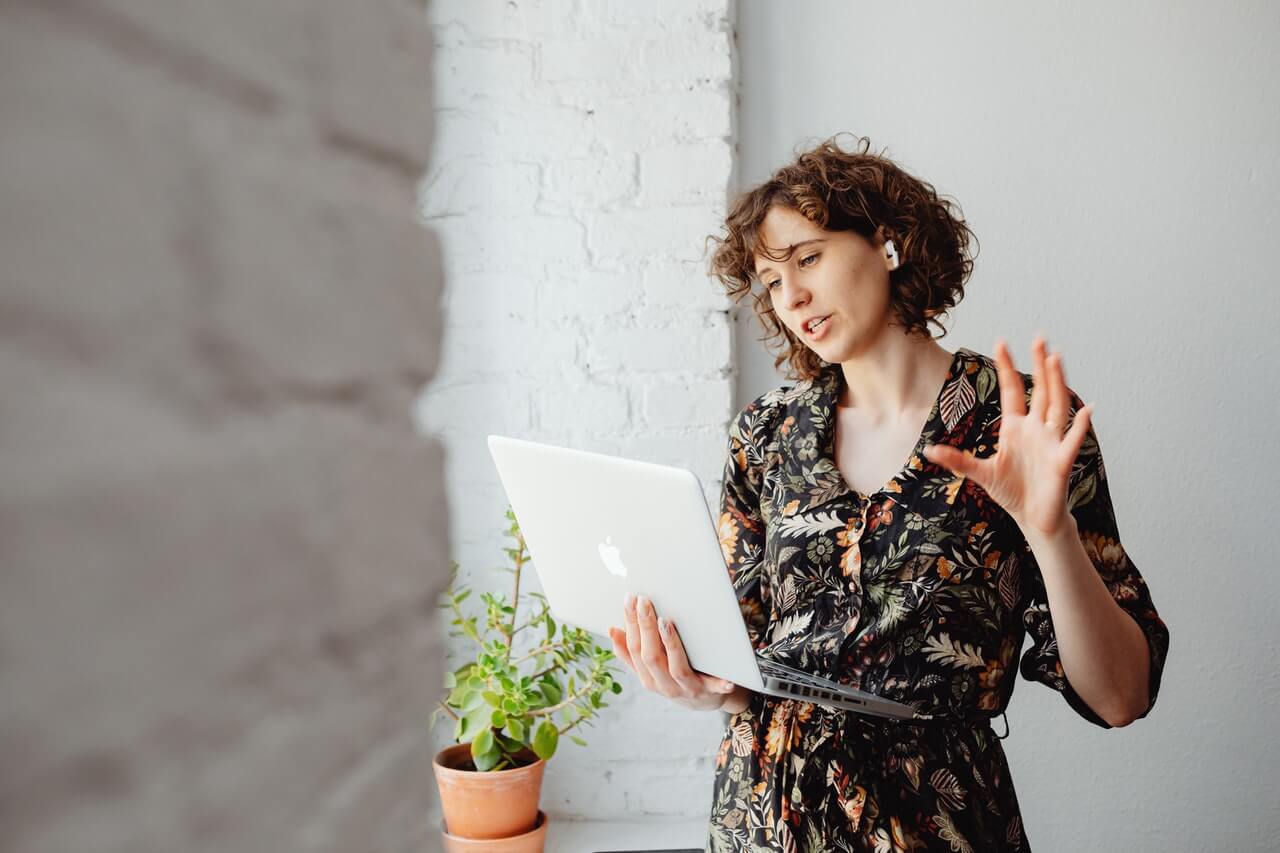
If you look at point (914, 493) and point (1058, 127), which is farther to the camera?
point (1058, 127)

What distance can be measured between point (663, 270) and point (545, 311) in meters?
0.24

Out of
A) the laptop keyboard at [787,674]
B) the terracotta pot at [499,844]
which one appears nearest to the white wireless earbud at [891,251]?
the laptop keyboard at [787,674]

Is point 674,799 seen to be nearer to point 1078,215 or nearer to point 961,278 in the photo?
point 961,278

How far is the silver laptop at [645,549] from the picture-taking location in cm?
108

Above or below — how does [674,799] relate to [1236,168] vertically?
below

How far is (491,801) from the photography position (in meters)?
1.74

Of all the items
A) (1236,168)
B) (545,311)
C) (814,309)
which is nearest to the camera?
(814,309)

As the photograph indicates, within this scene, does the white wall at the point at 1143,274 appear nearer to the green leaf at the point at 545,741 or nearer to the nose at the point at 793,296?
the nose at the point at 793,296

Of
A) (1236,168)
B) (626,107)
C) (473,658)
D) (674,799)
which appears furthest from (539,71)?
(674,799)

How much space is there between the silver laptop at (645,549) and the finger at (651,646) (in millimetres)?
13

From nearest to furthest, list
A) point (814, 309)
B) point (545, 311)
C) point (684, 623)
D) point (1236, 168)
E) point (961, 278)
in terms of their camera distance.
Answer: point (684, 623)
point (814, 309)
point (961, 278)
point (1236, 168)
point (545, 311)

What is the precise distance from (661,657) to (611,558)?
15 cm

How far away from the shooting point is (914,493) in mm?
1286

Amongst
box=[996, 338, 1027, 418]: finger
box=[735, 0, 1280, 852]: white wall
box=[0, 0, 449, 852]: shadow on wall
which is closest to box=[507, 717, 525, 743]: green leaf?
box=[735, 0, 1280, 852]: white wall
